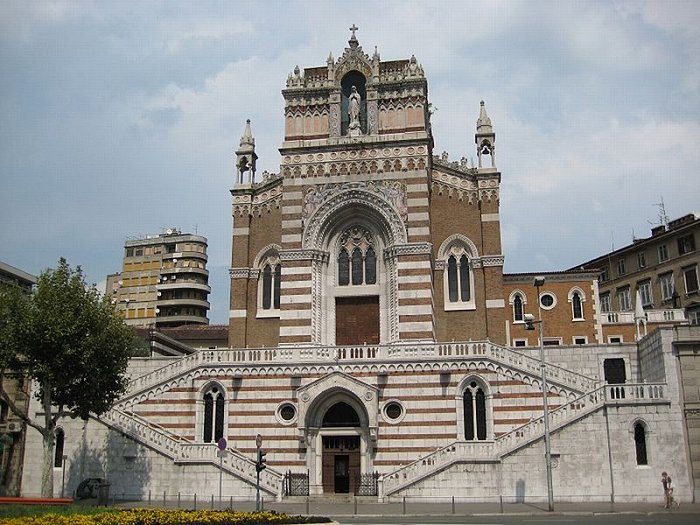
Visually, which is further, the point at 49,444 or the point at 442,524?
the point at 49,444

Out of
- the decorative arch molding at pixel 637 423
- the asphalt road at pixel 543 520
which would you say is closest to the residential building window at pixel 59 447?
the asphalt road at pixel 543 520

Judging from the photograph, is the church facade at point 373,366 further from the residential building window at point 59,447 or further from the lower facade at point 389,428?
the residential building window at point 59,447

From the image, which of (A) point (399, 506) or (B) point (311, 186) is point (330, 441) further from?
(B) point (311, 186)

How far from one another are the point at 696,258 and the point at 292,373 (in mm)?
35821

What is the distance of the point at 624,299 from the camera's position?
67.8m

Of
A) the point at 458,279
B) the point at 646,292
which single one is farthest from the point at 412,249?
the point at 646,292

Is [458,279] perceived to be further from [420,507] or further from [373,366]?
[420,507]

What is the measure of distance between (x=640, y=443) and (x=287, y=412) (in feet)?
56.3

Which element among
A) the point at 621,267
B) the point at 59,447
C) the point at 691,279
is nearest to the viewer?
the point at 59,447

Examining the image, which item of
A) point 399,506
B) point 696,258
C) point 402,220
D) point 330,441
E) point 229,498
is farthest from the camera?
point 696,258

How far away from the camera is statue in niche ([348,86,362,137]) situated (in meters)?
46.3

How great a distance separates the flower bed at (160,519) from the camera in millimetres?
20469

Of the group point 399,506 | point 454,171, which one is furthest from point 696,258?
point 399,506

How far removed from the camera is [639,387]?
35.7 meters
